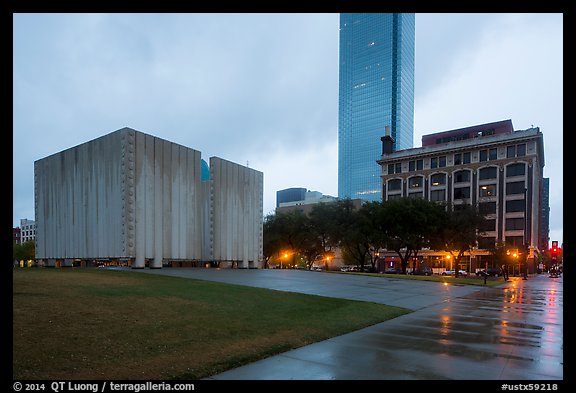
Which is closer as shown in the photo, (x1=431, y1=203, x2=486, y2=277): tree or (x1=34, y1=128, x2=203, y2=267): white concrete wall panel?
(x1=34, y1=128, x2=203, y2=267): white concrete wall panel

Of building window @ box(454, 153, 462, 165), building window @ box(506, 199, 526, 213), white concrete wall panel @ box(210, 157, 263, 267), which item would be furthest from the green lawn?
building window @ box(454, 153, 462, 165)

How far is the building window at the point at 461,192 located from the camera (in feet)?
313

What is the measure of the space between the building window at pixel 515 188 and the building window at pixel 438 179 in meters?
15.0

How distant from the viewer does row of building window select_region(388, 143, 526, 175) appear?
88.6 meters

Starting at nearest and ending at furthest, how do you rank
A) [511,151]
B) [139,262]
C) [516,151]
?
[139,262]
[516,151]
[511,151]

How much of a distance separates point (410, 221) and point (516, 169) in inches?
1874

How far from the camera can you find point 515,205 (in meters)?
87.8

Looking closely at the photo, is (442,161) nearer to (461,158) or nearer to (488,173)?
(461,158)

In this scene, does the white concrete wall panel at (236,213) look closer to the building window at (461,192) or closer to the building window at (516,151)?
the building window at (461,192)

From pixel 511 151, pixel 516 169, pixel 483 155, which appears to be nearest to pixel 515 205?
pixel 516 169

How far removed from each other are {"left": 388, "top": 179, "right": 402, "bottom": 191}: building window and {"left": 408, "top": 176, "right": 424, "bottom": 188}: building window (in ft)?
9.64

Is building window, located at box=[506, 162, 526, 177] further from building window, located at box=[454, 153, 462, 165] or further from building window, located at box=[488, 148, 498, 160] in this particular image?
building window, located at box=[454, 153, 462, 165]
